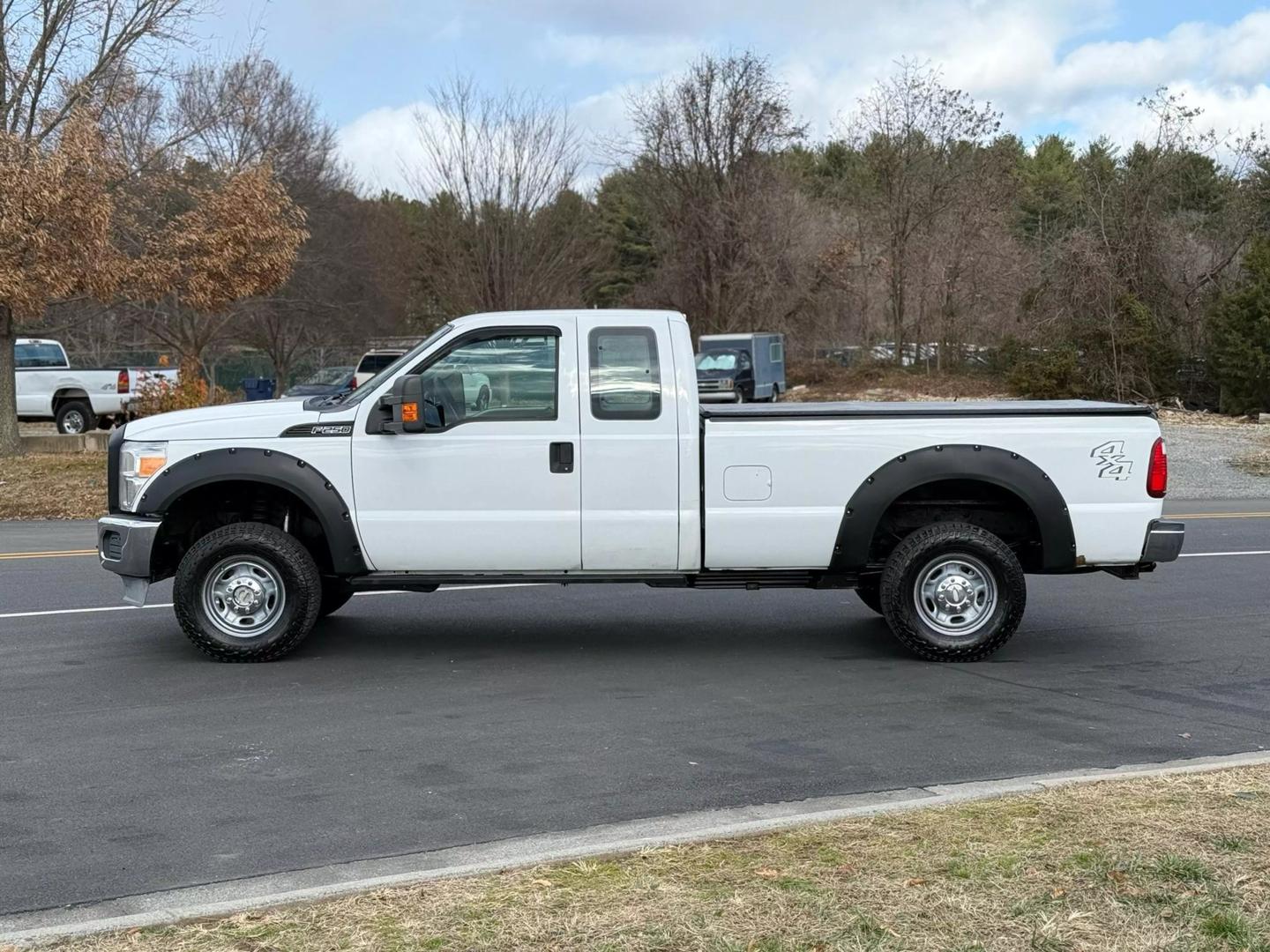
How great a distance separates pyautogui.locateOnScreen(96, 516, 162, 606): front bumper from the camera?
27.5 ft

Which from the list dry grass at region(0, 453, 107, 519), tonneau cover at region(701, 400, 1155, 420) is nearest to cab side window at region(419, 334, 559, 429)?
tonneau cover at region(701, 400, 1155, 420)

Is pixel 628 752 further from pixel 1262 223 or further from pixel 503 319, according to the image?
pixel 1262 223

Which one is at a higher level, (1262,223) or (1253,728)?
(1262,223)

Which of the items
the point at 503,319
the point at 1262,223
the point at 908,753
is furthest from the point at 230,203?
the point at 1262,223

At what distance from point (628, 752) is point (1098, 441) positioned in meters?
3.68

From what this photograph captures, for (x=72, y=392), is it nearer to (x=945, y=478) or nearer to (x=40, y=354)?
(x=40, y=354)

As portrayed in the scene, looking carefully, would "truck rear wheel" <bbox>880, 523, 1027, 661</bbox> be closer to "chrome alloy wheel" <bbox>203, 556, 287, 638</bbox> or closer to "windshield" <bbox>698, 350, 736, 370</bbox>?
"chrome alloy wheel" <bbox>203, 556, 287, 638</bbox>

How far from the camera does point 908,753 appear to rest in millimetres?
6629

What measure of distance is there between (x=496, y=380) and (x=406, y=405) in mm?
568

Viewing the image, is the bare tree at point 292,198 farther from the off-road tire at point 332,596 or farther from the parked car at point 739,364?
the off-road tire at point 332,596

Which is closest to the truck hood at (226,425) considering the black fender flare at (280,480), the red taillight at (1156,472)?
the black fender flare at (280,480)

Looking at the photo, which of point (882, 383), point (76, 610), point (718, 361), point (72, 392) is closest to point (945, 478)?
point (76, 610)

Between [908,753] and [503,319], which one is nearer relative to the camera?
[908,753]

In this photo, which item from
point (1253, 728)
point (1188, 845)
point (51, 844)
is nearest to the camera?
point (1188, 845)
